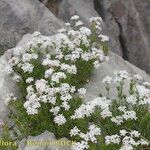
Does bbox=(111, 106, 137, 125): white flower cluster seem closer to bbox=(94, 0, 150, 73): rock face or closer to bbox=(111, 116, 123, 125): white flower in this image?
bbox=(111, 116, 123, 125): white flower

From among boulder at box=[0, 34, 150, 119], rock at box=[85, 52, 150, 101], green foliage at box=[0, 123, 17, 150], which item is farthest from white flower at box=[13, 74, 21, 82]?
green foliage at box=[0, 123, 17, 150]

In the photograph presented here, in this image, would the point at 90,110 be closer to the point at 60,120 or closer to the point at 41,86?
the point at 60,120

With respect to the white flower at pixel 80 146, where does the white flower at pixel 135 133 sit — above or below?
above

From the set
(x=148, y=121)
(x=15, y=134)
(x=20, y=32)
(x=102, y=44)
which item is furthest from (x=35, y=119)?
(x=20, y=32)

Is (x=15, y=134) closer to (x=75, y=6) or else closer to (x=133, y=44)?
(x=75, y=6)

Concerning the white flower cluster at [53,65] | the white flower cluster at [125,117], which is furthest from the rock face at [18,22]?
the white flower cluster at [125,117]

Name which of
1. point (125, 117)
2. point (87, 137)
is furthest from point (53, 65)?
point (87, 137)

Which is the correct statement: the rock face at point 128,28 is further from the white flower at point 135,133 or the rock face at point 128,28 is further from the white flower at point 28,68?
the white flower at point 135,133
